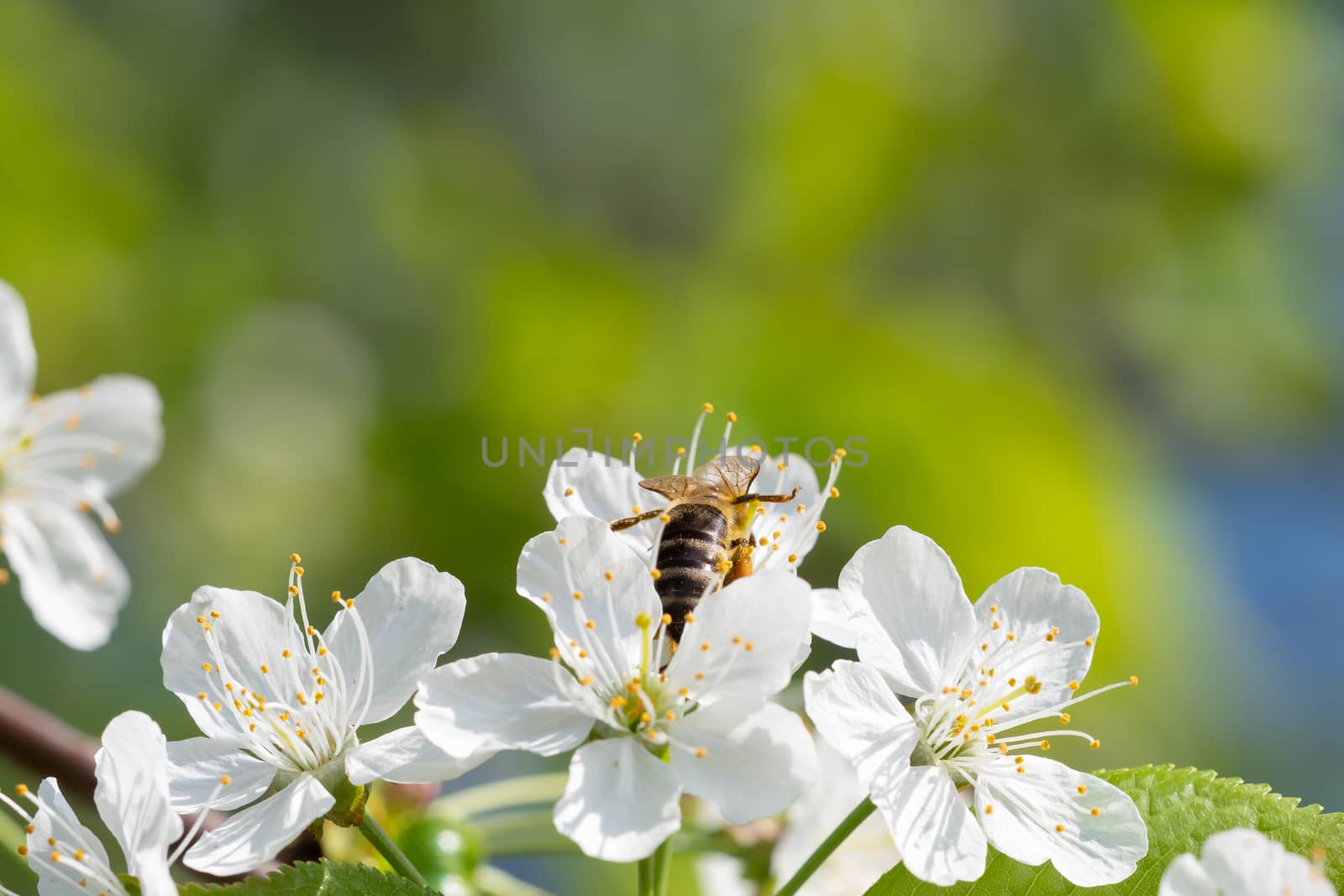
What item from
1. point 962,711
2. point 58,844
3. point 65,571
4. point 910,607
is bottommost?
point 65,571

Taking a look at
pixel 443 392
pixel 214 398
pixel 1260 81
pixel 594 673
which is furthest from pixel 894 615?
pixel 1260 81

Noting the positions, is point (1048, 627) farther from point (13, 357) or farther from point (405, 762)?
point (13, 357)

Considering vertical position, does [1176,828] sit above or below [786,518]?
below

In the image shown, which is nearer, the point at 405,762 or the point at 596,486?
the point at 405,762

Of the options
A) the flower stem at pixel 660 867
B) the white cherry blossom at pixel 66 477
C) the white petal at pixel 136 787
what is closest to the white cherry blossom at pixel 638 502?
the flower stem at pixel 660 867

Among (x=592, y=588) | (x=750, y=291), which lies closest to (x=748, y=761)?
(x=592, y=588)

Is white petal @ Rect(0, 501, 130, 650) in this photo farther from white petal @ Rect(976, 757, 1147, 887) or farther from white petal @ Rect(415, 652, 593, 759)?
white petal @ Rect(976, 757, 1147, 887)

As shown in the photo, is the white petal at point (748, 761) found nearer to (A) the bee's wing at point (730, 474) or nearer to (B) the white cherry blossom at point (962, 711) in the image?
(B) the white cherry blossom at point (962, 711)
